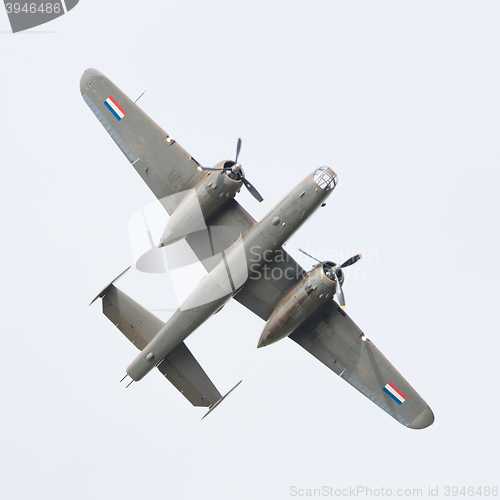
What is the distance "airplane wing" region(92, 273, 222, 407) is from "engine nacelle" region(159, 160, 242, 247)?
4.27 m

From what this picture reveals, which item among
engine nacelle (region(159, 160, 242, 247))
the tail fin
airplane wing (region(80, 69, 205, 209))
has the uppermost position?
airplane wing (region(80, 69, 205, 209))

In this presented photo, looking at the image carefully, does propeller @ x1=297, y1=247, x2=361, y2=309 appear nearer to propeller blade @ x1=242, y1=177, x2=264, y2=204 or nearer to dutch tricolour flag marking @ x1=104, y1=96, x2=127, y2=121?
propeller blade @ x1=242, y1=177, x2=264, y2=204

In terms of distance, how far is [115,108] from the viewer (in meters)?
36.6

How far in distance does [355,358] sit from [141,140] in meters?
18.8

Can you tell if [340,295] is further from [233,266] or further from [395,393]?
[395,393]

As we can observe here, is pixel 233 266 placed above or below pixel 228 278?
above

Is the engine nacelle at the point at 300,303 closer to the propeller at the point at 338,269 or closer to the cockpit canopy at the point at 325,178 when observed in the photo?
the propeller at the point at 338,269

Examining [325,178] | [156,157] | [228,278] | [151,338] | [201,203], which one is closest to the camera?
[325,178]

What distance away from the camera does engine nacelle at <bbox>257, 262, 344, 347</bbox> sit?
1305 inches

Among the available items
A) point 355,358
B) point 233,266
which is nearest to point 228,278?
point 233,266

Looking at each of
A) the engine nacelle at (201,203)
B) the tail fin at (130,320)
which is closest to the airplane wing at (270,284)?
the engine nacelle at (201,203)

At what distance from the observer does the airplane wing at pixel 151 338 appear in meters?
34.9

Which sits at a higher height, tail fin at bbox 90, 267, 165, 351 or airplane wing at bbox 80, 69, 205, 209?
airplane wing at bbox 80, 69, 205, 209

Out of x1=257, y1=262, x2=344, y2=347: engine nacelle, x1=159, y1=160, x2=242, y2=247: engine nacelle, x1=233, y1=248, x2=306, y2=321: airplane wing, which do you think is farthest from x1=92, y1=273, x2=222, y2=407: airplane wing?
x1=233, y1=248, x2=306, y2=321: airplane wing
